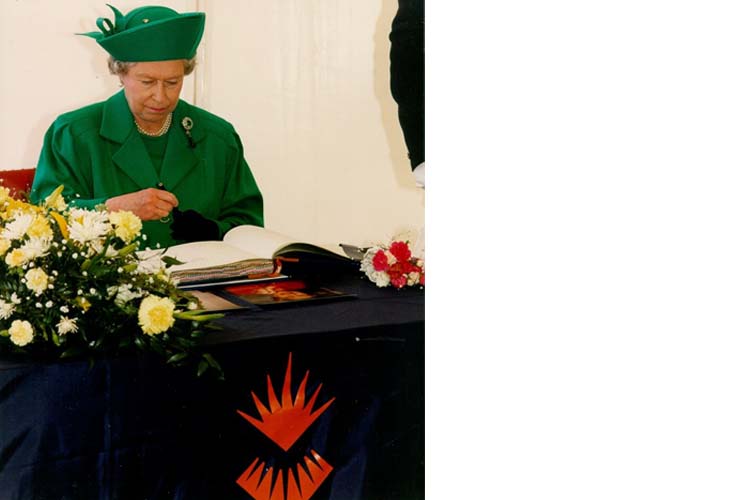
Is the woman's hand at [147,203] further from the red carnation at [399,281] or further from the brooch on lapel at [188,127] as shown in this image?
the red carnation at [399,281]

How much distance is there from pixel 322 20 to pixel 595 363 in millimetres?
646

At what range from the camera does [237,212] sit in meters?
1.19

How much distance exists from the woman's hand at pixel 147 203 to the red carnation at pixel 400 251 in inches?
13.8

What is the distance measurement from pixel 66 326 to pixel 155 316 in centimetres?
11

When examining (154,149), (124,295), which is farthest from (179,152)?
(124,295)

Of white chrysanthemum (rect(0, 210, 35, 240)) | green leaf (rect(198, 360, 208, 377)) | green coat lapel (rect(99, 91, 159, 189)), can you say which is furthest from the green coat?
green leaf (rect(198, 360, 208, 377))

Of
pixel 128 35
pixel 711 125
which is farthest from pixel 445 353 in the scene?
pixel 128 35

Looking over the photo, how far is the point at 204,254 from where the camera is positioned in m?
1.14

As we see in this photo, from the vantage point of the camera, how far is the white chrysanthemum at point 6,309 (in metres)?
0.94

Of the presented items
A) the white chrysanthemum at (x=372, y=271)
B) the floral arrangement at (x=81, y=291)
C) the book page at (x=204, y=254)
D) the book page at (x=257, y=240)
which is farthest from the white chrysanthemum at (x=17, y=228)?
the white chrysanthemum at (x=372, y=271)

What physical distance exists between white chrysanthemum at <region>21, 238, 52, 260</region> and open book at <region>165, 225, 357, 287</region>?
192mm

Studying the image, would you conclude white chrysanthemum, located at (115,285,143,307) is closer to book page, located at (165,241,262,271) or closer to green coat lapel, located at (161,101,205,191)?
book page, located at (165,241,262,271)

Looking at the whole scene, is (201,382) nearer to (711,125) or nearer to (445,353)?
(445,353)

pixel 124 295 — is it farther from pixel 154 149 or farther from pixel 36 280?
A: pixel 154 149
